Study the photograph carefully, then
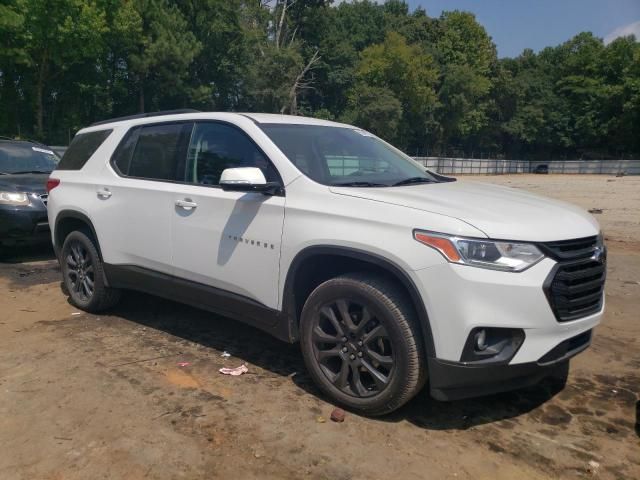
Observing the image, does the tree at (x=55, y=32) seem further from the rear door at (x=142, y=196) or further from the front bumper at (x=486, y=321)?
the front bumper at (x=486, y=321)

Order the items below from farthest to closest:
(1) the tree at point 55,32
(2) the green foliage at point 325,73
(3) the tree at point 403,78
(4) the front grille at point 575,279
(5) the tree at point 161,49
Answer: (3) the tree at point 403,78 → (5) the tree at point 161,49 → (2) the green foliage at point 325,73 → (1) the tree at point 55,32 → (4) the front grille at point 575,279

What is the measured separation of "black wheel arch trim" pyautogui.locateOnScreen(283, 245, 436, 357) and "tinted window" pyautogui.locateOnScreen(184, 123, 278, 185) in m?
0.74

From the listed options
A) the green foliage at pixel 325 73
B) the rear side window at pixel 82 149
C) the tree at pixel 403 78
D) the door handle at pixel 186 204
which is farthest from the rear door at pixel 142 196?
the tree at pixel 403 78

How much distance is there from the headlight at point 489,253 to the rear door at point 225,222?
1168 mm

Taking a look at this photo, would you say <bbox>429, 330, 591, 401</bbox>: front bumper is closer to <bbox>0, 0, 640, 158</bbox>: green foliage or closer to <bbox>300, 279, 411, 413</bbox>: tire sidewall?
<bbox>300, 279, 411, 413</bbox>: tire sidewall

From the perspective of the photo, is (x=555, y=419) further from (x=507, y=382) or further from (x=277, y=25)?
(x=277, y=25)

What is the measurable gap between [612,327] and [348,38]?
6715 centimetres

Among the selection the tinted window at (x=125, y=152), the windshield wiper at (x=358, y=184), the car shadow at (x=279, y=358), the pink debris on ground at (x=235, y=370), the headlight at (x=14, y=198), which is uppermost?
the tinted window at (x=125, y=152)

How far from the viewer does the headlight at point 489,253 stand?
2.85m

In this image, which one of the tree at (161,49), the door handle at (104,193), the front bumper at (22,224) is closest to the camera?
the door handle at (104,193)

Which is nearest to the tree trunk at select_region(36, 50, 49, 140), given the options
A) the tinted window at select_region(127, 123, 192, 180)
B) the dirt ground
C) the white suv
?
the tinted window at select_region(127, 123, 192, 180)

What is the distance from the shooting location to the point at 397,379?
3102 mm

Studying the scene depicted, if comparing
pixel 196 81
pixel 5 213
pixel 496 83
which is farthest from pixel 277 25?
pixel 5 213

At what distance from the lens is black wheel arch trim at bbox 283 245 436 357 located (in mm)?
2975
